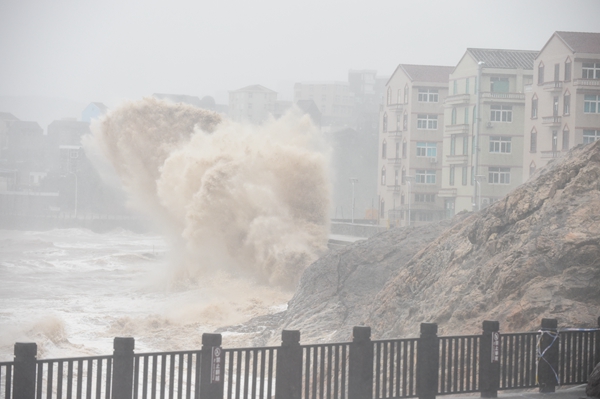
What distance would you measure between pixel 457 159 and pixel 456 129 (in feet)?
6.69

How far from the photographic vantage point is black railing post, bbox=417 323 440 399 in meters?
8.36

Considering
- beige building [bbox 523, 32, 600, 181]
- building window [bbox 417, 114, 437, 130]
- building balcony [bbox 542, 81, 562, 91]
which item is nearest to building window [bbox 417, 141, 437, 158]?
building window [bbox 417, 114, 437, 130]

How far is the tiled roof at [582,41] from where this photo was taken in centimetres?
4022

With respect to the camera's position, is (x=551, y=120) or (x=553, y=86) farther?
(x=551, y=120)

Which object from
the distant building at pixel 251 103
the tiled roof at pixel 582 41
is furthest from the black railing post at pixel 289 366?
the distant building at pixel 251 103

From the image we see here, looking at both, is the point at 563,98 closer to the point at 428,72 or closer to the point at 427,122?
the point at 427,122

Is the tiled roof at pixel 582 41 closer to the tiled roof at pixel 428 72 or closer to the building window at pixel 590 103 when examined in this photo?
the building window at pixel 590 103

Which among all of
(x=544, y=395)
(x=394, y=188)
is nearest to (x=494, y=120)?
(x=394, y=188)

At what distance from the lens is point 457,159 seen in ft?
171

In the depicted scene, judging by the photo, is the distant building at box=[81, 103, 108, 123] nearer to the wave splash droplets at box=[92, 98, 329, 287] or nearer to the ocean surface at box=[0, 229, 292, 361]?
the ocean surface at box=[0, 229, 292, 361]

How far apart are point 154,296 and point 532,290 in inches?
1108

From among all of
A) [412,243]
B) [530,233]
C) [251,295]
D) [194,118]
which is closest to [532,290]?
[530,233]

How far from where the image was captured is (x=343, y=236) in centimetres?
5028

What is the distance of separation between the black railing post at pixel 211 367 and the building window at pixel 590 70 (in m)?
36.7
